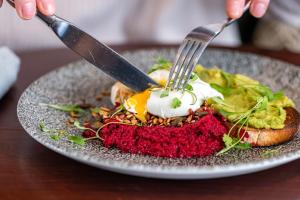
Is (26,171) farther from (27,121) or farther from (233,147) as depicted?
(233,147)

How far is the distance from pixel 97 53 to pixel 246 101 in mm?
396

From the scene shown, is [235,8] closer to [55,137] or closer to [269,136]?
[269,136]

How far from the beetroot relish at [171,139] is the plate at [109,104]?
0.06ft

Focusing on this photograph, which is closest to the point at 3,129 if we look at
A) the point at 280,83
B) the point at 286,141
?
the point at 286,141

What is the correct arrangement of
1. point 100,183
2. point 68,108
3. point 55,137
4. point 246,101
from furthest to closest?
1. point 68,108
2. point 246,101
3. point 55,137
4. point 100,183

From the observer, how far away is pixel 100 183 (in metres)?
1.08

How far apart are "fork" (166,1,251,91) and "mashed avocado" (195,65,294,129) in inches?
3.5

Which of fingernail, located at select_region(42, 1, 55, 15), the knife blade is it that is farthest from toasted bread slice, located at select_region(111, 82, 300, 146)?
fingernail, located at select_region(42, 1, 55, 15)

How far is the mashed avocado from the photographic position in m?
1.21

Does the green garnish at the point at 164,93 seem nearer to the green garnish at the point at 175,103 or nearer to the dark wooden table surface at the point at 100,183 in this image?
the green garnish at the point at 175,103

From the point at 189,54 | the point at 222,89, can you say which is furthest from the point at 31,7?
the point at 222,89


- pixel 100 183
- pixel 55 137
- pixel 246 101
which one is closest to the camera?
pixel 100 183

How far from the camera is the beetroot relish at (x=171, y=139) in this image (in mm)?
1138

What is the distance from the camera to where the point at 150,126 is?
120cm
